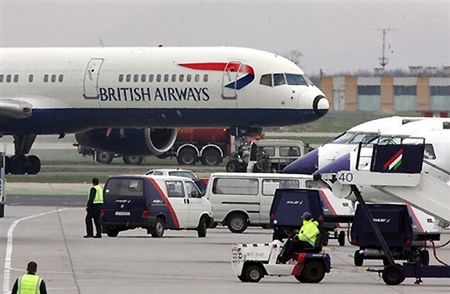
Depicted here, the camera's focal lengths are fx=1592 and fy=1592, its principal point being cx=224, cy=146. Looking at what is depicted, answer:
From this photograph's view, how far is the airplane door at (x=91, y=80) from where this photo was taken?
59.9 meters

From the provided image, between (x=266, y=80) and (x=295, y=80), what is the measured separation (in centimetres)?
119

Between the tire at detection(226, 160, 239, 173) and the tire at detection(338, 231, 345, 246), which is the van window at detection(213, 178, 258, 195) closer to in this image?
the tire at detection(338, 231, 345, 246)

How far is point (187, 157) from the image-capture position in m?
86.0

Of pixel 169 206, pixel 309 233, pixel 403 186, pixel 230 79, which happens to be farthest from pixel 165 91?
pixel 403 186

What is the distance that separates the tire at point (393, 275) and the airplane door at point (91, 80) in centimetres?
3406

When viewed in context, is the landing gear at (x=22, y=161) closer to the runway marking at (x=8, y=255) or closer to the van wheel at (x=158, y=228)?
the runway marking at (x=8, y=255)

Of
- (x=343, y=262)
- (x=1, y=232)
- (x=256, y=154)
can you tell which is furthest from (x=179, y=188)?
(x=256, y=154)

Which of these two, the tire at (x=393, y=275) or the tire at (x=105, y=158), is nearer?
the tire at (x=393, y=275)

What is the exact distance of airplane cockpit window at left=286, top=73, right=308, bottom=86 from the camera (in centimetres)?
5928

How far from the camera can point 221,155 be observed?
85562mm

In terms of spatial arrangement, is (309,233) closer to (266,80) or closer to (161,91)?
(266,80)

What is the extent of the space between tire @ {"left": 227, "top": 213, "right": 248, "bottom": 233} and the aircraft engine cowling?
2003cm

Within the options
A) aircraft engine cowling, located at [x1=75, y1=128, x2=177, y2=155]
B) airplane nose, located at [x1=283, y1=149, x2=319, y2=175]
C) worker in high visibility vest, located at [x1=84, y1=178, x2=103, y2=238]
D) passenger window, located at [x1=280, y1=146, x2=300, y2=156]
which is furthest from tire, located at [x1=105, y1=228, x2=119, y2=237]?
passenger window, located at [x1=280, y1=146, x2=300, y2=156]

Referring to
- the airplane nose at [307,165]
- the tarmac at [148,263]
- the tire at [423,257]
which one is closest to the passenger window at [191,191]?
the tarmac at [148,263]
